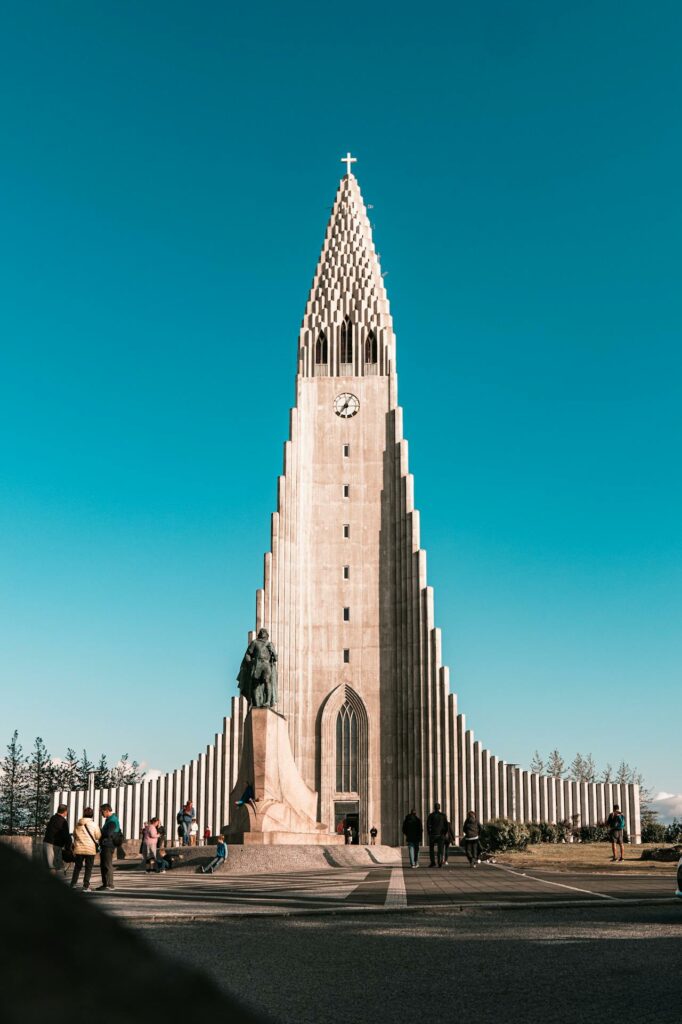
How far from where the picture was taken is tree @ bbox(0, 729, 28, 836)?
8012cm

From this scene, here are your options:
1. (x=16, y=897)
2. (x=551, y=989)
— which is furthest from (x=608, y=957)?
(x=16, y=897)

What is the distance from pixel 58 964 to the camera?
0.66 m

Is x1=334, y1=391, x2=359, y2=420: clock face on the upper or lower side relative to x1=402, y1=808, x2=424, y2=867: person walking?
upper

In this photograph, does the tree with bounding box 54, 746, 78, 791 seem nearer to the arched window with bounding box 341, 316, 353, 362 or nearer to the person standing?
the arched window with bounding box 341, 316, 353, 362

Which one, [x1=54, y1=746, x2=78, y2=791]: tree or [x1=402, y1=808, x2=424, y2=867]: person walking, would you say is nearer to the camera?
[x1=402, y1=808, x2=424, y2=867]: person walking

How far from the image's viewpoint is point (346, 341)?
63.2 m

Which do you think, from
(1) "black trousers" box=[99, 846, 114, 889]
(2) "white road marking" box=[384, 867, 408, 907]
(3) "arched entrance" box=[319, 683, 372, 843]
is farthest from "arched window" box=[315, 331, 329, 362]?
(1) "black trousers" box=[99, 846, 114, 889]

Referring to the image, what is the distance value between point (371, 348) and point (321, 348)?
2.72 meters

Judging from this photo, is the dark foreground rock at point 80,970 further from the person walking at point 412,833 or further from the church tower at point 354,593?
the church tower at point 354,593

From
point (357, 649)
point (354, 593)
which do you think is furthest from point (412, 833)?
point (354, 593)

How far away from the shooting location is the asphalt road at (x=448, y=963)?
605 cm

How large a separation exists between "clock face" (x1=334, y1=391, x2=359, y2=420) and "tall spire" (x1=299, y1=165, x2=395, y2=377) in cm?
136

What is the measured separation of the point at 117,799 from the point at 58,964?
5897 cm

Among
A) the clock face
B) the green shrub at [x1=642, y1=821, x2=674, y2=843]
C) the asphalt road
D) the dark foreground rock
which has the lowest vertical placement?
the green shrub at [x1=642, y1=821, x2=674, y2=843]
